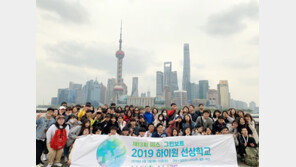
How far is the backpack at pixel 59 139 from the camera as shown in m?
5.98

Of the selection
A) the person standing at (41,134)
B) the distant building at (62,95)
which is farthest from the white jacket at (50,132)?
the distant building at (62,95)

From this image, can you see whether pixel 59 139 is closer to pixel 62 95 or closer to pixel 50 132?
pixel 50 132

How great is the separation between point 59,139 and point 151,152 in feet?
10.8

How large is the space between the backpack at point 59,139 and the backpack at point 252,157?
6.74 m

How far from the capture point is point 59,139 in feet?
19.8

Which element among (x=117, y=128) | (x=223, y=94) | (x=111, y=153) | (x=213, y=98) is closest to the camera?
(x=111, y=153)

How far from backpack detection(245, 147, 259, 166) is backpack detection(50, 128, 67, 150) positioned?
6.74 meters

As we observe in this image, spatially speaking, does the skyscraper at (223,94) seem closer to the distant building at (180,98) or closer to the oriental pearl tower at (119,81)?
the distant building at (180,98)

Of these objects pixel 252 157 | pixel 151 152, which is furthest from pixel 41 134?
pixel 252 157

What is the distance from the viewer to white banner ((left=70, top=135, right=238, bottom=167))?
582 centimetres

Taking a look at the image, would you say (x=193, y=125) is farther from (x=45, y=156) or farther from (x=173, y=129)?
(x=45, y=156)

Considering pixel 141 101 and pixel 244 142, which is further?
pixel 141 101

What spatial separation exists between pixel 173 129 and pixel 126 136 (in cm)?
203

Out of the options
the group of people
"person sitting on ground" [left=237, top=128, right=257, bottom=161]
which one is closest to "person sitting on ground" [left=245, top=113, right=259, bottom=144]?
the group of people
